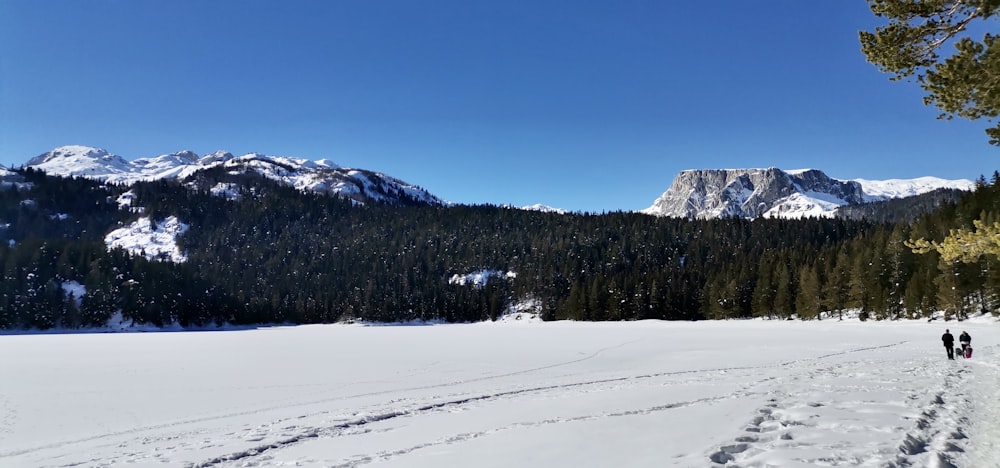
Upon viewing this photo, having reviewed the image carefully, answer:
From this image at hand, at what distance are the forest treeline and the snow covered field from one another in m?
25.9

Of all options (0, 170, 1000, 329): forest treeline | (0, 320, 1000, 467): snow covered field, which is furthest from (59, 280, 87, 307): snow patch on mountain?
(0, 320, 1000, 467): snow covered field

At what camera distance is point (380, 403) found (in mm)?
17141

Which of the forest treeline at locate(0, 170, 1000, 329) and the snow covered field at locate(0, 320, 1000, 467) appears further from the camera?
the forest treeline at locate(0, 170, 1000, 329)

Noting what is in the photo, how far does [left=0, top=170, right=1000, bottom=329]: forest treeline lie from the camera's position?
2746 inches

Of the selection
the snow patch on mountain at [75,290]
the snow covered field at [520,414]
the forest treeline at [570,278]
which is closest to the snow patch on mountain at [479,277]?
the forest treeline at [570,278]

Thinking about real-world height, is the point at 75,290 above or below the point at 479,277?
below

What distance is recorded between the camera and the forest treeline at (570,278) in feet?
229

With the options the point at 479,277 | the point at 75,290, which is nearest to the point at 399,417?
the point at 75,290

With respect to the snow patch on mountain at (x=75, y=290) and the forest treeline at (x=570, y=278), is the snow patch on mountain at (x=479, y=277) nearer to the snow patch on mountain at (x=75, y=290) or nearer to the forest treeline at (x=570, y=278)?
the forest treeline at (x=570, y=278)

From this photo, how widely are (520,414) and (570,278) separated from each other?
13002 centimetres

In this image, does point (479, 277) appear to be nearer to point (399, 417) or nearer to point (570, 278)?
point (570, 278)

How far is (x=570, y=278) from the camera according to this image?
14275 cm

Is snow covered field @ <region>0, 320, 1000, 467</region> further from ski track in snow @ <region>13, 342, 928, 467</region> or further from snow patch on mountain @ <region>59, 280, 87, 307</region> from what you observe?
snow patch on mountain @ <region>59, 280, 87, 307</region>

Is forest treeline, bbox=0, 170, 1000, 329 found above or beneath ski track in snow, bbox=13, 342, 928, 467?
above
